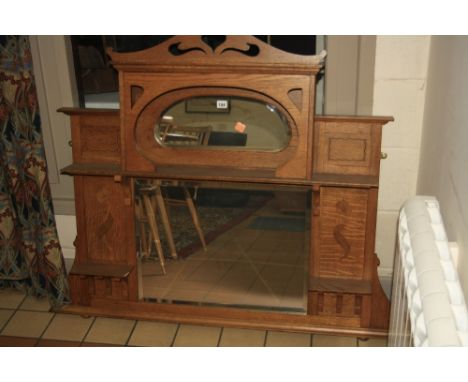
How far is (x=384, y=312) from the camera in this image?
2.12 meters

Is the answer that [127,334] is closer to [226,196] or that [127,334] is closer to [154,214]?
[154,214]

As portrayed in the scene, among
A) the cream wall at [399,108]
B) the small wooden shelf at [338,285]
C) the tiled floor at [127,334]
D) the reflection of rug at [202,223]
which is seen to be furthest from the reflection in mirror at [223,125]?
the tiled floor at [127,334]

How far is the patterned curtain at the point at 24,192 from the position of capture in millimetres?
2117

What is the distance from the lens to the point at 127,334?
2223 millimetres

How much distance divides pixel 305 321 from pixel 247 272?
0.30 m

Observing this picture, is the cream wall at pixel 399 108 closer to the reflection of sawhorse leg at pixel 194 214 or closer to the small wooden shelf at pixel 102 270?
the reflection of sawhorse leg at pixel 194 214

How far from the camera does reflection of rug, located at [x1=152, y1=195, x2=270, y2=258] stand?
7.06 ft

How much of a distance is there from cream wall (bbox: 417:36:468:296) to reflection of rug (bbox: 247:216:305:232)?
18.5 inches

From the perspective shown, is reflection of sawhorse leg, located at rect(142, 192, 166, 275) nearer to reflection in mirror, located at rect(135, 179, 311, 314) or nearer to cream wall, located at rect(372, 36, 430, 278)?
reflection in mirror, located at rect(135, 179, 311, 314)

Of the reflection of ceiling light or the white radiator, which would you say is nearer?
the white radiator

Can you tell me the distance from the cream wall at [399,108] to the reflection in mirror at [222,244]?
1.25 feet

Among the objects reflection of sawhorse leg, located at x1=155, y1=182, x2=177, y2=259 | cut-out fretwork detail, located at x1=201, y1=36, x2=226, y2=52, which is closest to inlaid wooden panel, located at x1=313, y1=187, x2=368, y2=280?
reflection of sawhorse leg, located at x1=155, y1=182, x2=177, y2=259
